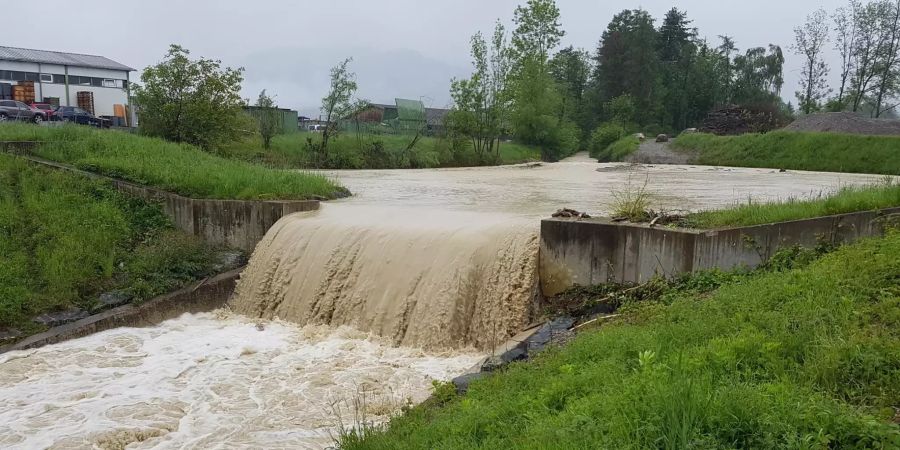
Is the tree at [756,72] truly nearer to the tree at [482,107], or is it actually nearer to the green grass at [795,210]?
the tree at [482,107]

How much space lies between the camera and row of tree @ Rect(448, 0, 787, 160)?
40.3m

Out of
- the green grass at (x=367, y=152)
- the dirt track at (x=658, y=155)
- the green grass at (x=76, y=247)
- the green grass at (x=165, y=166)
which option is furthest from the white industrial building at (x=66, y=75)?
the green grass at (x=76, y=247)

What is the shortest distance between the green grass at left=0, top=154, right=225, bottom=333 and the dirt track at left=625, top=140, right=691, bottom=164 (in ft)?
93.8

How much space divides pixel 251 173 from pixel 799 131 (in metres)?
29.1

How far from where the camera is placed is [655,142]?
1533 inches

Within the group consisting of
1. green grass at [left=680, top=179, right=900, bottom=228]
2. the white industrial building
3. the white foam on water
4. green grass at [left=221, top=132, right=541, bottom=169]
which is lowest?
the white foam on water

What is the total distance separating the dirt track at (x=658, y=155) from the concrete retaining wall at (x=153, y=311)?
2860 cm

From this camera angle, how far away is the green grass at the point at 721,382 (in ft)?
10.7

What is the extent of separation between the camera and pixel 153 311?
1021cm

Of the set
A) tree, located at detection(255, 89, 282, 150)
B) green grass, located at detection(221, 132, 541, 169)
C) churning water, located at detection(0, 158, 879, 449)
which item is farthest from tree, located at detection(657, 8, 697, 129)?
churning water, located at detection(0, 158, 879, 449)

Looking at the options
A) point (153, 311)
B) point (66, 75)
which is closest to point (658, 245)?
point (153, 311)

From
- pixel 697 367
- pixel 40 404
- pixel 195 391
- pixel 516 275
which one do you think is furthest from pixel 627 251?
pixel 40 404

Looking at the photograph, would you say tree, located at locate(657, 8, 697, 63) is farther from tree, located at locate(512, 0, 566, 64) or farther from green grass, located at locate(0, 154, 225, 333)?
green grass, located at locate(0, 154, 225, 333)

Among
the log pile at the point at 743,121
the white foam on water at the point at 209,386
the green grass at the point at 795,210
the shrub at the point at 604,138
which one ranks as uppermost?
the log pile at the point at 743,121
